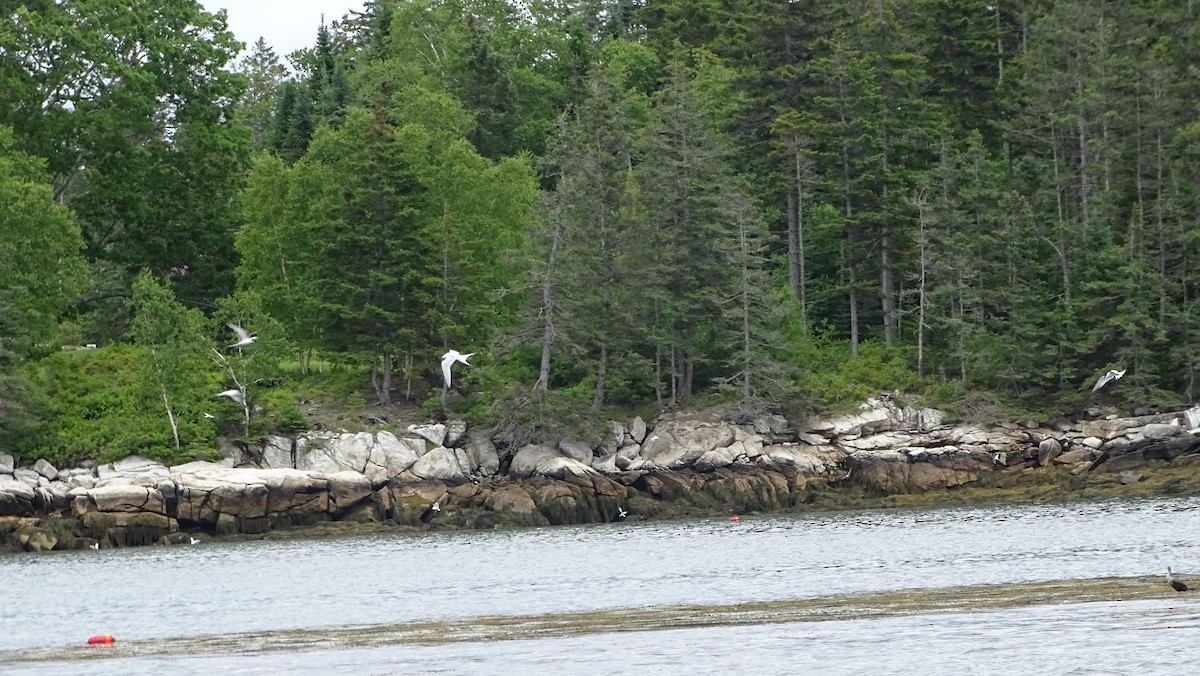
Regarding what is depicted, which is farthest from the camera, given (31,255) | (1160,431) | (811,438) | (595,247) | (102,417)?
(595,247)

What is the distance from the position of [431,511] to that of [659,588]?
875 inches

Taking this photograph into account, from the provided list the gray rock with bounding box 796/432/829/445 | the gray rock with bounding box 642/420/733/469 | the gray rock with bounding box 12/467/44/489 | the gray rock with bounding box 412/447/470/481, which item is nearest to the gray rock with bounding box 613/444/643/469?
the gray rock with bounding box 642/420/733/469

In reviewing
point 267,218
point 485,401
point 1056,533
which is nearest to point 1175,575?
point 1056,533

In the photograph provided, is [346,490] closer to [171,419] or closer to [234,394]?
[234,394]

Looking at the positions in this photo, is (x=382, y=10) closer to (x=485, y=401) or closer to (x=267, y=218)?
(x=267, y=218)

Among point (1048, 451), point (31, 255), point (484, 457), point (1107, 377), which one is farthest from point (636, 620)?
point (31, 255)

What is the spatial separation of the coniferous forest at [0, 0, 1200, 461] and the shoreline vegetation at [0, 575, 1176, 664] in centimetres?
2751

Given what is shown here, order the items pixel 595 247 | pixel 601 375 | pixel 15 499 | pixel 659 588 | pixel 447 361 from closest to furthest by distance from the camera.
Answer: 1. pixel 659 588
2. pixel 447 361
3. pixel 15 499
4. pixel 601 375
5. pixel 595 247

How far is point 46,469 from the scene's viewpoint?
170 feet

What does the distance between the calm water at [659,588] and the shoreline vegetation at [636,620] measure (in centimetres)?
63

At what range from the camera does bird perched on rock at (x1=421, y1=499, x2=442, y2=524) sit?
5371 cm

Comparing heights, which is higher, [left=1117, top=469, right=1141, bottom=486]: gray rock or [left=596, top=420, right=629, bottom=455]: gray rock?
[left=596, top=420, right=629, bottom=455]: gray rock

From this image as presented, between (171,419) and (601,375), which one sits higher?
(601,375)

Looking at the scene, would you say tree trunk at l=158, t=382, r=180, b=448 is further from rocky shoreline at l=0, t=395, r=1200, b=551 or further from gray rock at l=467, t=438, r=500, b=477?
gray rock at l=467, t=438, r=500, b=477
